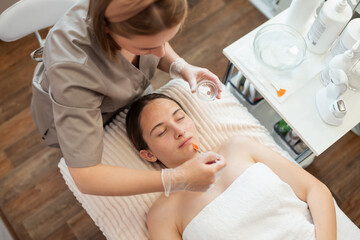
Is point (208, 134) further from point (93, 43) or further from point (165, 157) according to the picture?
point (93, 43)

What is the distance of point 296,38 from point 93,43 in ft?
3.23

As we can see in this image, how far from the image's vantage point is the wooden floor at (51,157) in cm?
187

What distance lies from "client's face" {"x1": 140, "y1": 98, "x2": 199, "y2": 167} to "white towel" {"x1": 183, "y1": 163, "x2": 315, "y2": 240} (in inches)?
9.0

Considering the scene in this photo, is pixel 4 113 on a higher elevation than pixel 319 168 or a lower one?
higher

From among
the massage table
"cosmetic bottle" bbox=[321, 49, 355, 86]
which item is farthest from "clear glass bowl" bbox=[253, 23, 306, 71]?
the massage table

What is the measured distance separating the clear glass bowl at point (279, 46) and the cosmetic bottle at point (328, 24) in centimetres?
6

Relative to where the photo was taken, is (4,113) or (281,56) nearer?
(281,56)

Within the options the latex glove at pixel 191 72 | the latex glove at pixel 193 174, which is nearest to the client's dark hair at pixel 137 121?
the latex glove at pixel 191 72

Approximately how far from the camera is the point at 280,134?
6.02ft

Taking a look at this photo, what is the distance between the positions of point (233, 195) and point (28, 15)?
1152 millimetres

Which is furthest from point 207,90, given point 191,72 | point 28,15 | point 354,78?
point 28,15

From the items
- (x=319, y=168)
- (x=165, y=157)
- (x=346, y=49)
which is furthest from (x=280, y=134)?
(x=165, y=157)

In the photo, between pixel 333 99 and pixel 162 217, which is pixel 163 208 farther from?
pixel 333 99

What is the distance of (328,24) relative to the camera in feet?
4.55
